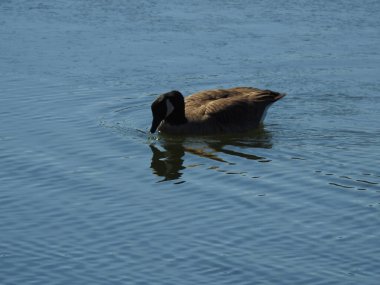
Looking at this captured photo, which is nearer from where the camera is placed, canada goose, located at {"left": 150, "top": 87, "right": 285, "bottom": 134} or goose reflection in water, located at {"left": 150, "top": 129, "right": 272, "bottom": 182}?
goose reflection in water, located at {"left": 150, "top": 129, "right": 272, "bottom": 182}

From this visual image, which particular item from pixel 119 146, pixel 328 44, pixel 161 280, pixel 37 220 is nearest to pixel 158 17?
pixel 328 44

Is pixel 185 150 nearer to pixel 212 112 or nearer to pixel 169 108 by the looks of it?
pixel 169 108

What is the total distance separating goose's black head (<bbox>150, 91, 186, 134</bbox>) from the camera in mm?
12539

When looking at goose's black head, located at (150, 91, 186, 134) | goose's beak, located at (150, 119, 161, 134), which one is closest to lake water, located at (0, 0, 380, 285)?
goose's beak, located at (150, 119, 161, 134)

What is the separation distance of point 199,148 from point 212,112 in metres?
0.85

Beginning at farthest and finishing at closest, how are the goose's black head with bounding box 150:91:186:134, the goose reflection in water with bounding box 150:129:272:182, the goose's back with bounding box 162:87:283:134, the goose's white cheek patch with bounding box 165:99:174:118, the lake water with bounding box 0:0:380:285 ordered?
the goose's back with bounding box 162:87:283:134 → the goose's black head with bounding box 150:91:186:134 → the goose's white cheek patch with bounding box 165:99:174:118 → the goose reflection in water with bounding box 150:129:272:182 → the lake water with bounding box 0:0:380:285

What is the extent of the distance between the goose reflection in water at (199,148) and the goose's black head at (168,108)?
0.24 m

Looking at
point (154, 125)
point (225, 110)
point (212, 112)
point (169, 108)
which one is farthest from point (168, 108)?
point (225, 110)

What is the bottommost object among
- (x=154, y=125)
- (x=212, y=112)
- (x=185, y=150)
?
(x=185, y=150)

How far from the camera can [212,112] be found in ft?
42.1

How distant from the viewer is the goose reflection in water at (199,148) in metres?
11.2

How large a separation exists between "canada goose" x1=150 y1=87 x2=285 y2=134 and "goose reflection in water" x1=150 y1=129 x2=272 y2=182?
Answer: 6.2 inches

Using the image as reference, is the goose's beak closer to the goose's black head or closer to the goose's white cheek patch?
the goose's black head

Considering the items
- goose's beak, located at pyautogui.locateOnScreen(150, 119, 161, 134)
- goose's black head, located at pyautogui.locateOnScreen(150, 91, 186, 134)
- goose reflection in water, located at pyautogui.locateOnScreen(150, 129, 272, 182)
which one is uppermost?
goose's black head, located at pyautogui.locateOnScreen(150, 91, 186, 134)
